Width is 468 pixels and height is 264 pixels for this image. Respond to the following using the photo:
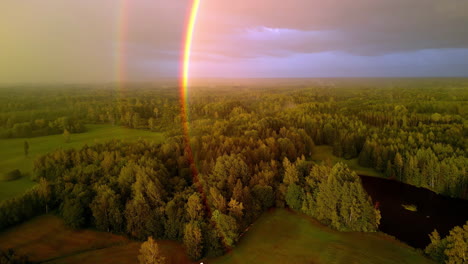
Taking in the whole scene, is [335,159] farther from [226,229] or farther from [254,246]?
[226,229]

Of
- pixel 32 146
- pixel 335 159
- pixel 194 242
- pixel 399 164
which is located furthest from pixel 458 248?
pixel 32 146

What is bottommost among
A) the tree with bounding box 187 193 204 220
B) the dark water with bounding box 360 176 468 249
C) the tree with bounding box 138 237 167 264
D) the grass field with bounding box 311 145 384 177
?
the dark water with bounding box 360 176 468 249

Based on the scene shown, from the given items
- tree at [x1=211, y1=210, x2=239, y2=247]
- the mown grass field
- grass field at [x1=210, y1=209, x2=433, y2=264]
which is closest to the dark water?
grass field at [x1=210, y1=209, x2=433, y2=264]

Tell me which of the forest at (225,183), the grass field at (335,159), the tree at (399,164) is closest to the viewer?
the forest at (225,183)

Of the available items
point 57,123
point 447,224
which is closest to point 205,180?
point 447,224

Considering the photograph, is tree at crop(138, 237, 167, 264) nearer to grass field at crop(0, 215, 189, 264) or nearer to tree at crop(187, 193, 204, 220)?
grass field at crop(0, 215, 189, 264)

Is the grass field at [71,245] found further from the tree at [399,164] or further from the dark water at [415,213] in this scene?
the tree at [399,164]

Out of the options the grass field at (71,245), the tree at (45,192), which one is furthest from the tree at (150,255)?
the tree at (45,192)
